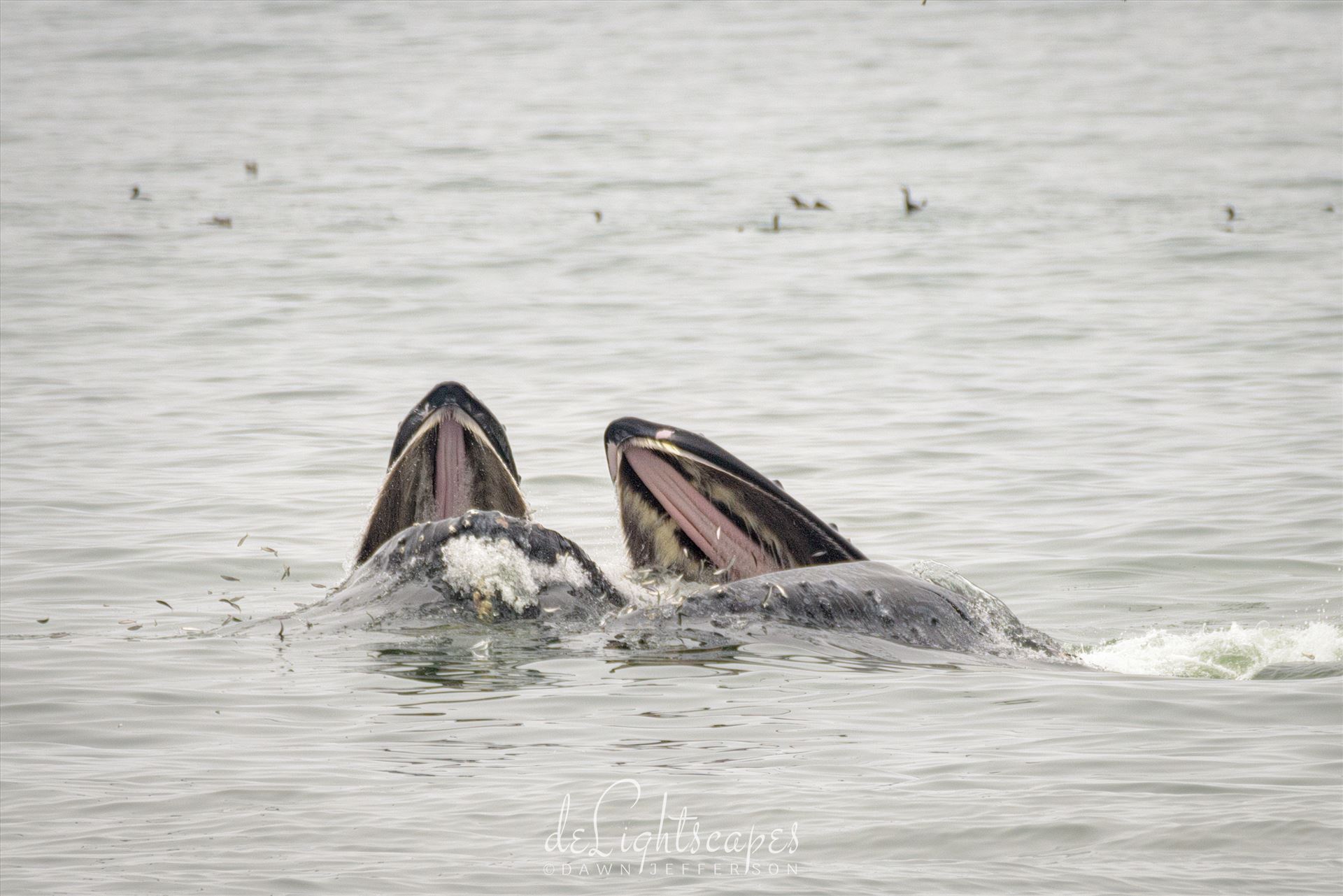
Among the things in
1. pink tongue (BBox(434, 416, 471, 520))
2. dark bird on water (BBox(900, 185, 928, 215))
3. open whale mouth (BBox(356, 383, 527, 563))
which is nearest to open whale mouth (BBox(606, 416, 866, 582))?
open whale mouth (BBox(356, 383, 527, 563))

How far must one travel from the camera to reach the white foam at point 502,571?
7609mm

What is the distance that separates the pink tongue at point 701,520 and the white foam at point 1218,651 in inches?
68.8

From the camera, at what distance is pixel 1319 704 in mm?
7449

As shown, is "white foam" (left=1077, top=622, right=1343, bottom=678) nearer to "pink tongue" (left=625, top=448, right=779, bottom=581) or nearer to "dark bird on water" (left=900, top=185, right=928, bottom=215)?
"pink tongue" (left=625, top=448, right=779, bottom=581)

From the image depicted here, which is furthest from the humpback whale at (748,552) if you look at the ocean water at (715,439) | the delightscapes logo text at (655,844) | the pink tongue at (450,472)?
the delightscapes logo text at (655,844)

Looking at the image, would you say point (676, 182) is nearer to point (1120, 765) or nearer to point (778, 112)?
point (778, 112)

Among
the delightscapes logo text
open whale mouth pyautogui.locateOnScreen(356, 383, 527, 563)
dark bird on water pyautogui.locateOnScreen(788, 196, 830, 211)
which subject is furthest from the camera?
dark bird on water pyautogui.locateOnScreen(788, 196, 830, 211)

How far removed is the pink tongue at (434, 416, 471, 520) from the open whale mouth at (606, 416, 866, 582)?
Result: 0.73m

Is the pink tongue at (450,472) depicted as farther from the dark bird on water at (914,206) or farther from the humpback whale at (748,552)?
the dark bird on water at (914,206)

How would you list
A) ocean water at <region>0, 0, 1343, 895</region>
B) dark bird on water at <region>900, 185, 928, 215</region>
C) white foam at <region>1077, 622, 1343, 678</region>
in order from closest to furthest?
ocean water at <region>0, 0, 1343, 895</region> → white foam at <region>1077, 622, 1343, 678</region> → dark bird on water at <region>900, 185, 928, 215</region>

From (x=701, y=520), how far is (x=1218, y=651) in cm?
298

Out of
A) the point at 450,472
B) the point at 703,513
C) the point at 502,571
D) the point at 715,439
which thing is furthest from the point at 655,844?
the point at 715,439

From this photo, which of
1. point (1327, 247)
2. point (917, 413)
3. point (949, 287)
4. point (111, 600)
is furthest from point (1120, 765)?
point (1327, 247)

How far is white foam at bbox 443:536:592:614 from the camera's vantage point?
7.61m
